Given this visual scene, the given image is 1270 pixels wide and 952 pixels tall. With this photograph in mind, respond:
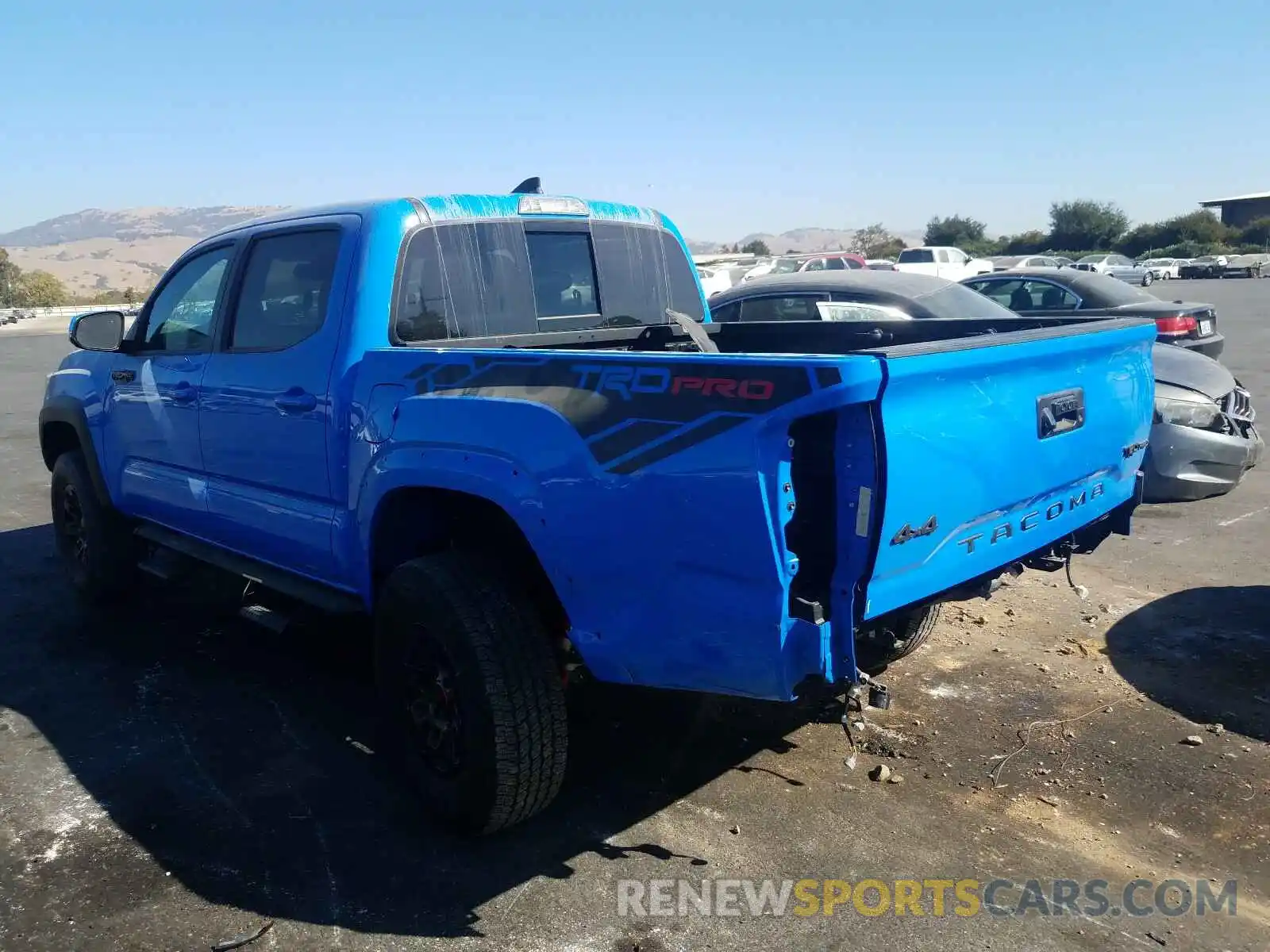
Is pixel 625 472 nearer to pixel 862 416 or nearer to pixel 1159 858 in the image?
pixel 862 416

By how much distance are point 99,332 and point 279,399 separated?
179 centimetres

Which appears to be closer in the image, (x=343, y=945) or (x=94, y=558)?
(x=343, y=945)

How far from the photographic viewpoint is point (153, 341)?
198 inches

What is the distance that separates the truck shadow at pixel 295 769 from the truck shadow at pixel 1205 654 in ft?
5.31

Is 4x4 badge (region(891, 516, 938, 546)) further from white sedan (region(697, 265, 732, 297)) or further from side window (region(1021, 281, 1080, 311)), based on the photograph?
white sedan (region(697, 265, 732, 297))

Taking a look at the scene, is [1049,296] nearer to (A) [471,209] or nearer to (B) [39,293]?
(A) [471,209]

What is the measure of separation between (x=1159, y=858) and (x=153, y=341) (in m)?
4.88

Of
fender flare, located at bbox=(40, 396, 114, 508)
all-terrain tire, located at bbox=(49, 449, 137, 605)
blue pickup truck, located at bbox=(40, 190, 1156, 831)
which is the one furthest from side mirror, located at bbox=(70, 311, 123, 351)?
all-terrain tire, located at bbox=(49, 449, 137, 605)

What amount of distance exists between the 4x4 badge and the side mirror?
419 cm

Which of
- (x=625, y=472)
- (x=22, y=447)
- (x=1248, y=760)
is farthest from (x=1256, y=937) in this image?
(x=22, y=447)

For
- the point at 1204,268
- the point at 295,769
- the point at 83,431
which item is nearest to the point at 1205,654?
the point at 295,769

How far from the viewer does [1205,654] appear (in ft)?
15.5

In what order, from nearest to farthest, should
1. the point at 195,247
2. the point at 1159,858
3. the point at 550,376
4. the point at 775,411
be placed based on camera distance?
the point at 775,411, the point at 550,376, the point at 1159,858, the point at 195,247

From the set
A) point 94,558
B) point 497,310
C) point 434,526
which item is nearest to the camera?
point 434,526
